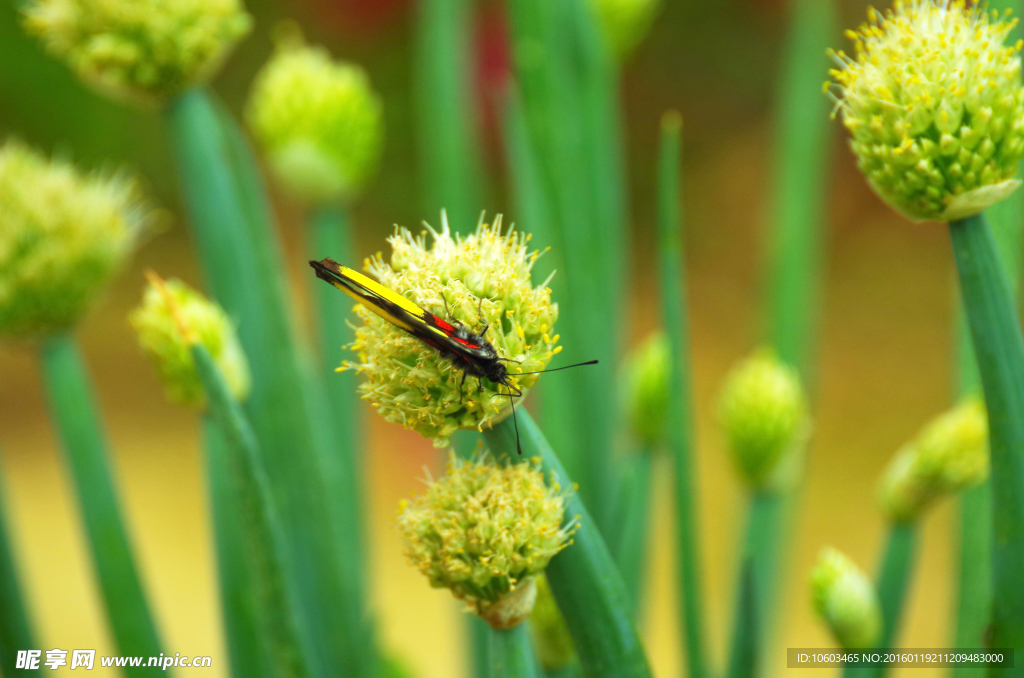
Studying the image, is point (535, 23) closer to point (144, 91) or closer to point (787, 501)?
point (144, 91)

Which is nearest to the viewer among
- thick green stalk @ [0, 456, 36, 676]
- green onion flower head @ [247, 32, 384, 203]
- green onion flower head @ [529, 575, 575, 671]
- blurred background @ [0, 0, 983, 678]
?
green onion flower head @ [529, 575, 575, 671]

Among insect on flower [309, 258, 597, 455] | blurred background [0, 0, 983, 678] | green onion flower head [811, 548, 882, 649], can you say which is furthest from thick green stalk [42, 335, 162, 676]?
blurred background [0, 0, 983, 678]

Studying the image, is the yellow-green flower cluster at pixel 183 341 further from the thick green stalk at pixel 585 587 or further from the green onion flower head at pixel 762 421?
the green onion flower head at pixel 762 421

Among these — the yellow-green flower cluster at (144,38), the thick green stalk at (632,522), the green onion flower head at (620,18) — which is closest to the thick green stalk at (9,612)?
the yellow-green flower cluster at (144,38)

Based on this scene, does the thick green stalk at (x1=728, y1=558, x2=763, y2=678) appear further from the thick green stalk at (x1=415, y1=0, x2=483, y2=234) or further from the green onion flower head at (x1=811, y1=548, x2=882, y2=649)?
the thick green stalk at (x1=415, y1=0, x2=483, y2=234)

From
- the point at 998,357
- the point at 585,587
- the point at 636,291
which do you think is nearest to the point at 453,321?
the point at 585,587

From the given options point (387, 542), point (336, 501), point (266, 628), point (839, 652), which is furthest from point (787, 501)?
point (387, 542)
